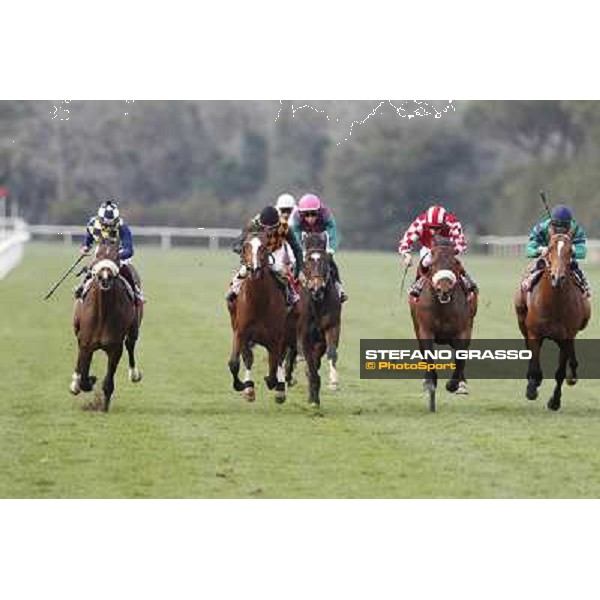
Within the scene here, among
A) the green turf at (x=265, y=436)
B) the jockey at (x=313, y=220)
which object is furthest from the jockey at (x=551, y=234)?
the jockey at (x=313, y=220)

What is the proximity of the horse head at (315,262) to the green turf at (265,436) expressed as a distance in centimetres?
108

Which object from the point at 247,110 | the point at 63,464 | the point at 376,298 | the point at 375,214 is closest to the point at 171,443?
the point at 63,464

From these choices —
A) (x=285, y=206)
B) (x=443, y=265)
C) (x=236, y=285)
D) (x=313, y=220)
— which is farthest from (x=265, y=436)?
(x=285, y=206)

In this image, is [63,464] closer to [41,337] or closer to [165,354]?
[165,354]

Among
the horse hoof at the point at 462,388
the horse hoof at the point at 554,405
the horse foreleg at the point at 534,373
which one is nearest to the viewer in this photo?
the horse hoof at the point at 554,405

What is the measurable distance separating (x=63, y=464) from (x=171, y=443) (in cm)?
130

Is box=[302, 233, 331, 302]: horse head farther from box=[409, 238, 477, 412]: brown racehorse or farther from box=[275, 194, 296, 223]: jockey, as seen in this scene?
box=[409, 238, 477, 412]: brown racehorse

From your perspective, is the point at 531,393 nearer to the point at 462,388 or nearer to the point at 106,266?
the point at 462,388

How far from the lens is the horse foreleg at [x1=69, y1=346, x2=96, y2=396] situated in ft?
49.9

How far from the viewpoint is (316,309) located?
632 inches

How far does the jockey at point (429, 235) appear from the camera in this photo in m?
15.6

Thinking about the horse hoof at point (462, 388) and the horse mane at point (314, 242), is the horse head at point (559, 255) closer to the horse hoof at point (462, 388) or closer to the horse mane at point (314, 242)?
the horse hoof at point (462, 388)

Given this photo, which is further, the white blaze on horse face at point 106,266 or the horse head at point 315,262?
the horse head at point 315,262
